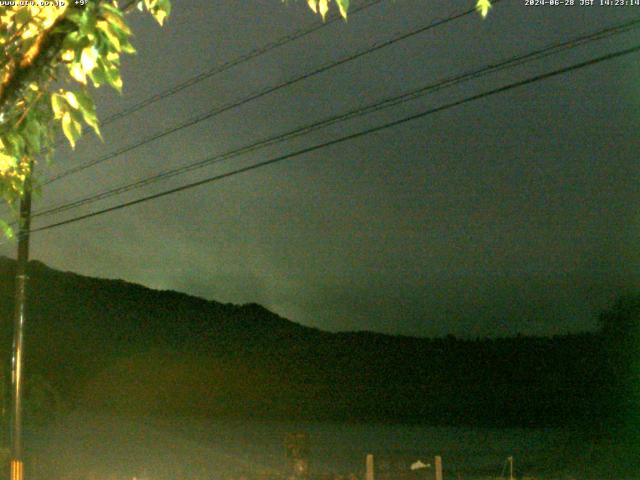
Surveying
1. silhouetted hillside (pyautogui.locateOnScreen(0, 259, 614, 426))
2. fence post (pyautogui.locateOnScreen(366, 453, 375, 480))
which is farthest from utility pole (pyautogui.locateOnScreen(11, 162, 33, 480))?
silhouetted hillside (pyautogui.locateOnScreen(0, 259, 614, 426))

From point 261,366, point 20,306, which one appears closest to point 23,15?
point 20,306

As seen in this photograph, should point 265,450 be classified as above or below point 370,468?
above

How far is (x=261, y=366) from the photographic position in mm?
92438

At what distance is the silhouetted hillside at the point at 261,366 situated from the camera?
53906 millimetres

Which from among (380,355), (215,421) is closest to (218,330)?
(380,355)

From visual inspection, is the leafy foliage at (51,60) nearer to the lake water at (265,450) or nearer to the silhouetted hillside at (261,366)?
the lake water at (265,450)

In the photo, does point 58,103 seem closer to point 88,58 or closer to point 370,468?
point 88,58

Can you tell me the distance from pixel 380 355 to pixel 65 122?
8957 cm

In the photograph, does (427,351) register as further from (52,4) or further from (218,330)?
(52,4)

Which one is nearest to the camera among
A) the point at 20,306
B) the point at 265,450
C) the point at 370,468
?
the point at 370,468

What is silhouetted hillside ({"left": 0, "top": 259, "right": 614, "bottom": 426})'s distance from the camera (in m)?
53.9

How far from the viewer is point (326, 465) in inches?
1099

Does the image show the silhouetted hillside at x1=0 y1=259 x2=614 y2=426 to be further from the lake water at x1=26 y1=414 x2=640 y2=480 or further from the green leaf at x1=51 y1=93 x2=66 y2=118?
the green leaf at x1=51 y1=93 x2=66 y2=118

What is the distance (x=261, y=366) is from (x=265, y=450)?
5811cm
